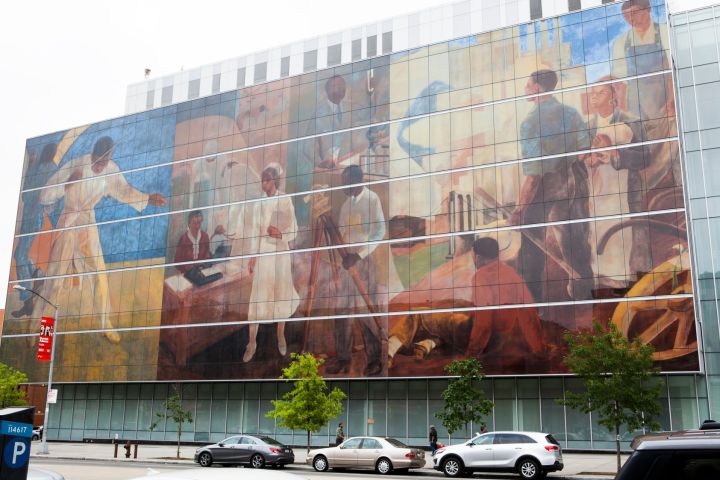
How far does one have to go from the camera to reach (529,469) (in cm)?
2447

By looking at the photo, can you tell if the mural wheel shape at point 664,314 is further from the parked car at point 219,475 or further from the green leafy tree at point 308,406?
the parked car at point 219,475

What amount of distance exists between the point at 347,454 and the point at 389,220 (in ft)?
66.3

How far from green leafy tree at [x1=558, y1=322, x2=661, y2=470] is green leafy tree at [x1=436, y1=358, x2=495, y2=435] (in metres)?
7.58

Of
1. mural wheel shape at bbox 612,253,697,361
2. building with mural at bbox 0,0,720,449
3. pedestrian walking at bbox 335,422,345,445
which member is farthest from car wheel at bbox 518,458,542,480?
building with mural at bbox 0,0,720,449

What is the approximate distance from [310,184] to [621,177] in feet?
66.7

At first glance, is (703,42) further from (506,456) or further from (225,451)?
(225,451)

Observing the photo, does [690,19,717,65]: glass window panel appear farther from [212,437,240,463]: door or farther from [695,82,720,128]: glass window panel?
[212,437,240,463]: door

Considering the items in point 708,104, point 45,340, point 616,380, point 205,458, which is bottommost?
point 205,458

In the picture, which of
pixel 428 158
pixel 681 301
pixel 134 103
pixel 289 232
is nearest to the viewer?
pixel 681 301

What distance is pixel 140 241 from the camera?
2151 inches

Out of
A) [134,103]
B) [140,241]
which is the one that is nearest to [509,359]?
[140,241]

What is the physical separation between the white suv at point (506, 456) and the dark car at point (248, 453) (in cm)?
751

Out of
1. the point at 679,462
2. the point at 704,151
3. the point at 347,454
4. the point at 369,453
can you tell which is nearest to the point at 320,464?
the point at 347,454

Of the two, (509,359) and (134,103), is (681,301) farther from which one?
(134,103)
